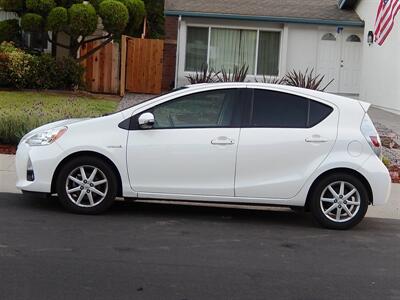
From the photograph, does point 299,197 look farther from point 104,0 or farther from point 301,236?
point 104,0

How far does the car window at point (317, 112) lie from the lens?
735 centimetres

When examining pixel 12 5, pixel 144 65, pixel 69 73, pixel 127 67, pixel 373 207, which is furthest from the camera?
pixel 144 65

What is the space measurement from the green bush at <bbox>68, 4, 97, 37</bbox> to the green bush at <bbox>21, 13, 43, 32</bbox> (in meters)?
0.94

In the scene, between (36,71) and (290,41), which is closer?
(36,71)

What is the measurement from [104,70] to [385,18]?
9.11m

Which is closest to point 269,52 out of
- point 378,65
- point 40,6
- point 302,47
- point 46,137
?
point 302,47

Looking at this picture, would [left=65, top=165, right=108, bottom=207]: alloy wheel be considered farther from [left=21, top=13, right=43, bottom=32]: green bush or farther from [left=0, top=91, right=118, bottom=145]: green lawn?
[left=21, top=13, right=43, bottom=32]: green bush

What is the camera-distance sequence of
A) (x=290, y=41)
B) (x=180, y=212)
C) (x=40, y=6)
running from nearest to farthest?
(x=180, y=212)
(x=40, y=6)
(x=290, y=41)

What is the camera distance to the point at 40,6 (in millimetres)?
18328

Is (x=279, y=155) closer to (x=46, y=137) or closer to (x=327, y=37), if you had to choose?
(x=46, y=137)

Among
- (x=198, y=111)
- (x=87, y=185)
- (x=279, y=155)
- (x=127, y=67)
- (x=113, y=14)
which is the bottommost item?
(x=87, y=185)

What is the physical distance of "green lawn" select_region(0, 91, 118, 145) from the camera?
37.0 ft

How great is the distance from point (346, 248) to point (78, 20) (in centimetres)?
1353

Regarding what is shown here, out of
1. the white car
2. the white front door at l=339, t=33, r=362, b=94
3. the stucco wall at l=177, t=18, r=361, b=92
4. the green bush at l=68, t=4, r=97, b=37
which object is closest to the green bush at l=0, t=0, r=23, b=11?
the green bush at l=68, t=4, r=97, b=37
